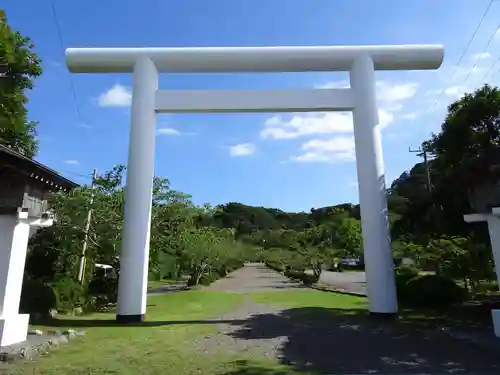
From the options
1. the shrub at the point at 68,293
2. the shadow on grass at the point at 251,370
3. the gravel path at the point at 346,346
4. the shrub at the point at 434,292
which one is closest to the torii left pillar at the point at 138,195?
the gravel path at the point at 346,346

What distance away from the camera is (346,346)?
6.79 metres

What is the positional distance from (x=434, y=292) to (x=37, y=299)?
10964mm

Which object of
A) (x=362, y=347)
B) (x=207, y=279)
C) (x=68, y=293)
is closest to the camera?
(x=362, y=347)

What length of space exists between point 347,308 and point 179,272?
52.7 feet

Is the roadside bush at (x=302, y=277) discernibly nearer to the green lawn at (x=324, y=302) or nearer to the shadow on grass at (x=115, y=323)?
the green lawn at (x=324, y=302)

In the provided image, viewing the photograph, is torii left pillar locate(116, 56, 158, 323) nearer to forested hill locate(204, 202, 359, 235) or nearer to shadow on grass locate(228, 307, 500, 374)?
shadow on grass locate(228, 307, 500, 374)

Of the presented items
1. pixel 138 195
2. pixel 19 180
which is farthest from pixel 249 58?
pixel 19 180

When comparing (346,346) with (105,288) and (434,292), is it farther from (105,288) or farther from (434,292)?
(105,288)

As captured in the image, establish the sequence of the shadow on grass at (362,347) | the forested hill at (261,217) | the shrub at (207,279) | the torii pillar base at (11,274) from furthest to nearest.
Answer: the forested hill at (261,217), the shrub at (207,279), the torii pillar base at (11,274), the shadow on grass at (362,347)

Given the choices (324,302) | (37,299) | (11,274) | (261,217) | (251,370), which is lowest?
(251,370)

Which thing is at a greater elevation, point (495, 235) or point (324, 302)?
point (495, 235)

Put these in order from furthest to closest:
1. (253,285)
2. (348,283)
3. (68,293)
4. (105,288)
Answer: (253,285)
(348,283)
(105,288)
(68,293)

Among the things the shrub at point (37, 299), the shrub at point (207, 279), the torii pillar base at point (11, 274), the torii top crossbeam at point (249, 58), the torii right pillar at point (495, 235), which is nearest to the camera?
the torii pillar base at point (11, 274)

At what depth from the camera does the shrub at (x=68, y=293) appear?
440 inches
